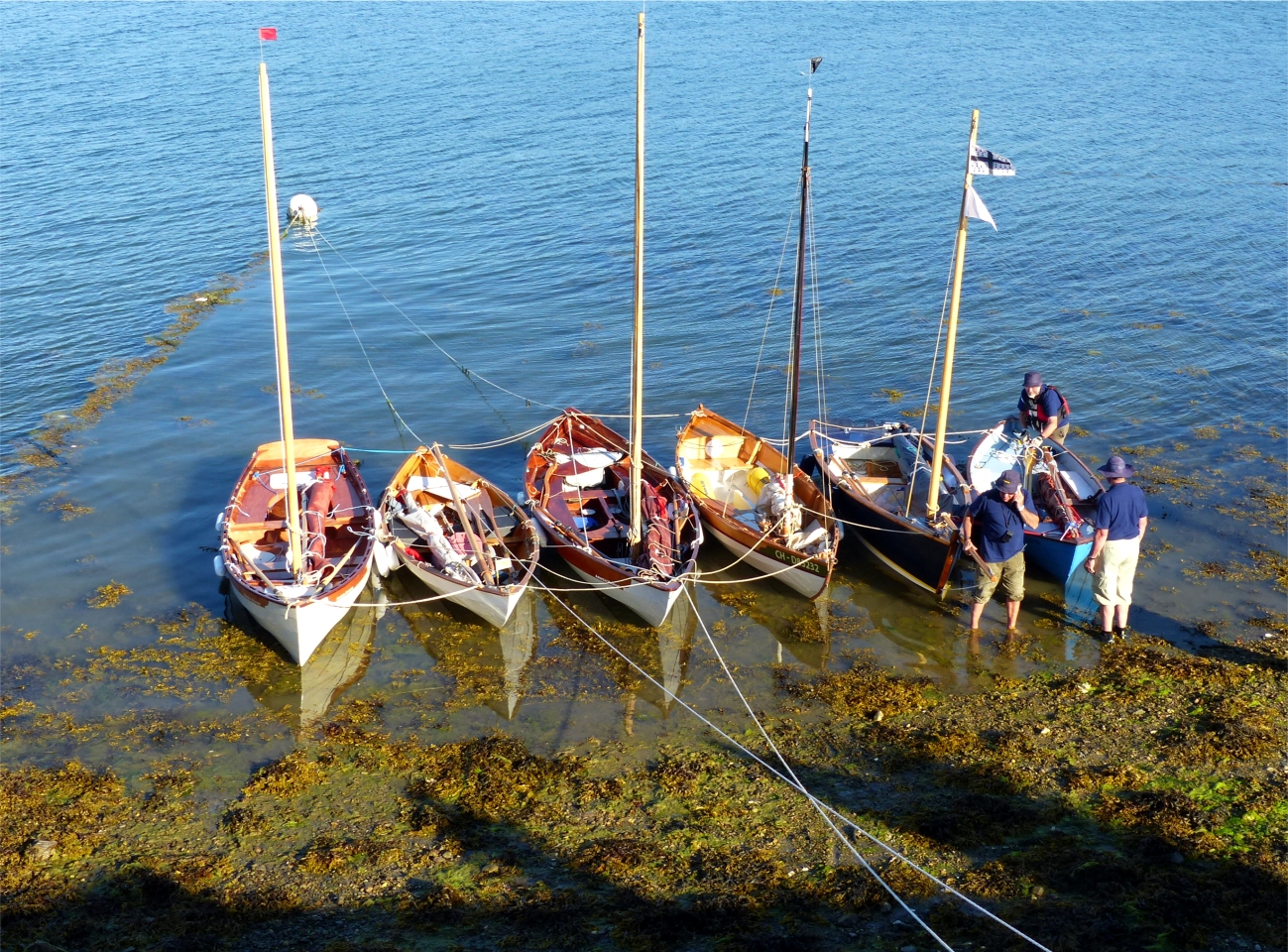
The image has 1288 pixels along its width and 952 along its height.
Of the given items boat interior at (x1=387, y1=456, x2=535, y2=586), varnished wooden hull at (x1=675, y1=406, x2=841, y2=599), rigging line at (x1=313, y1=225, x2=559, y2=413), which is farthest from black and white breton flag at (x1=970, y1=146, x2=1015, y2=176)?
rigging line at (x1=313, y1=225, x2=559, y2=413)

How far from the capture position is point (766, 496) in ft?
63.1

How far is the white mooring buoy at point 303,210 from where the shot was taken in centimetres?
1855

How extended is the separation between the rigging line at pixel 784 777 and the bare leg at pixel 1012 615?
4723 mm

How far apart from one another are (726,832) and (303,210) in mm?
12338

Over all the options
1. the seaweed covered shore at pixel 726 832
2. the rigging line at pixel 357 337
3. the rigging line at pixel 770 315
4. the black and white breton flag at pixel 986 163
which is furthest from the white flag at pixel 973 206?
the rigging line at pixel 357 337

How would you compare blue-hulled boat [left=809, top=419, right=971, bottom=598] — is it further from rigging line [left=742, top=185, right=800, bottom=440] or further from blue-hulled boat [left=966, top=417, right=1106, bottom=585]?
rigging line [left=742, top=185, right=800, bottom=440]

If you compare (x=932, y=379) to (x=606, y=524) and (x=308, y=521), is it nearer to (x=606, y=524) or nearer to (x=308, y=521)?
(x=606, y=524)

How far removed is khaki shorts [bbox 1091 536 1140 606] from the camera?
15.7 metres

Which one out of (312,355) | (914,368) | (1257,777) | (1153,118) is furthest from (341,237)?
(1153,118)

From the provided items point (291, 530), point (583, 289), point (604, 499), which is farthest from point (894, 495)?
point (583, 289)

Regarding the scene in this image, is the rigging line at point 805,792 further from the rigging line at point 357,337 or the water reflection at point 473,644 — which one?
the rigging line at point 357,337

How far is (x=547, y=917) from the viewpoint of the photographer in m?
11.2

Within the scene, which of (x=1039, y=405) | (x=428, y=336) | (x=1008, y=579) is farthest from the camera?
(x=428, y=336)

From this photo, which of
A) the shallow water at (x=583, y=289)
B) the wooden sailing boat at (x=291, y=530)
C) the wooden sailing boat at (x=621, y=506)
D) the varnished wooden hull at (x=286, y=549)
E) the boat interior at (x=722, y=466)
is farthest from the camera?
the boat interior at (x=722, y=466)
